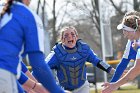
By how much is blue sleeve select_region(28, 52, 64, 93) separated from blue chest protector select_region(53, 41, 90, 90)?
351 cm

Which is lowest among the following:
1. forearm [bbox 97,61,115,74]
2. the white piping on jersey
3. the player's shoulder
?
forearm [bbox 97,61,115,74]

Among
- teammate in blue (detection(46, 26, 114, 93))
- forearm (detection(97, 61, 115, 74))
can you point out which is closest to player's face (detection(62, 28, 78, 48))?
teammate in blue (detection(46, 26, 114, 93))

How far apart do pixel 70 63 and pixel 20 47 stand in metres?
3.51

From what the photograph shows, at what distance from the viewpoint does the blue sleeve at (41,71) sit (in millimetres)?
3496

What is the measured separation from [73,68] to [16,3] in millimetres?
3529

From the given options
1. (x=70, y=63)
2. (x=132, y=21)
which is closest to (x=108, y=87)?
(x=132, y=21)

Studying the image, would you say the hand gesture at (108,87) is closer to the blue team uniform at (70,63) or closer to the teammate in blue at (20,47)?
the blue team uniform at (70,63)

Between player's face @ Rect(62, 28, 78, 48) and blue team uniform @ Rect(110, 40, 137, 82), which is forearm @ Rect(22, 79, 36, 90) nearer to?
blue team uniform @ Rect(110, 40, 137, 82)

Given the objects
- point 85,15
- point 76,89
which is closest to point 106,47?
point 76,89

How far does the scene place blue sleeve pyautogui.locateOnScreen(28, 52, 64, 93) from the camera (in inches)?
138

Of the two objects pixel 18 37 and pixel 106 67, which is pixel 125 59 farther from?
pixel 18 37

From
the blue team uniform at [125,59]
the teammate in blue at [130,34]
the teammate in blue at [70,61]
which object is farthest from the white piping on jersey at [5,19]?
the teammate in blue at [70,61]

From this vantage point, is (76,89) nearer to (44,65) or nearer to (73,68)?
(73,68)

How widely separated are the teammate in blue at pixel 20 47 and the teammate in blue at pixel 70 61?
3.48 meters
